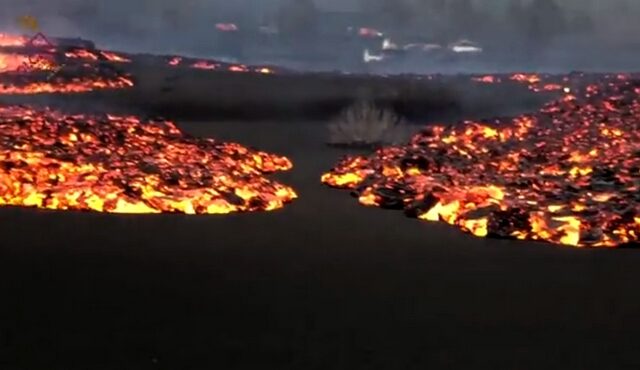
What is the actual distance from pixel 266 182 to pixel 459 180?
4.84 metres

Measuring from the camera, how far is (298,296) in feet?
39.3

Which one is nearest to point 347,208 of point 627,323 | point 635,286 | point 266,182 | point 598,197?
point 266,182

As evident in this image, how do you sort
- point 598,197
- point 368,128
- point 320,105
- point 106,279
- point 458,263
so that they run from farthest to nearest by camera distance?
point 320,105 → point 368,128 → point 598,197 → point 458,263 → point 106,279

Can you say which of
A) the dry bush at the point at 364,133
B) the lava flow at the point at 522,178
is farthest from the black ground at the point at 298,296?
the dry bush at the point at 364,133

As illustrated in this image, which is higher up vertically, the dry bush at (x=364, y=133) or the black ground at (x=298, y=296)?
the black ground at (x=298, y=296)

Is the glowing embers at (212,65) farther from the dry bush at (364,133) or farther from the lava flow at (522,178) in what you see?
the lava flow at (522,178)

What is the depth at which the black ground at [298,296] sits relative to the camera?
957cm

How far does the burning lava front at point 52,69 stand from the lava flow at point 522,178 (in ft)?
89.1

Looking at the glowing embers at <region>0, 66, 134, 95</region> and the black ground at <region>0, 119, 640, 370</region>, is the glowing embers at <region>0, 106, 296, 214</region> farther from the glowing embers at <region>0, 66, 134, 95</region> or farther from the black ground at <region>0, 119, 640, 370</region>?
the glowing embers at <region>0, 66, 134, 95</region>

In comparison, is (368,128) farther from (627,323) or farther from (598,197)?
(627,323)

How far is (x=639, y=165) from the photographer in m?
23.7

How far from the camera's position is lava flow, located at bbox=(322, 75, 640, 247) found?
17047 mm

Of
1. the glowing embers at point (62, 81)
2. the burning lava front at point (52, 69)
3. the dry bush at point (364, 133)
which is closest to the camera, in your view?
the dry bush at point (364, 133)

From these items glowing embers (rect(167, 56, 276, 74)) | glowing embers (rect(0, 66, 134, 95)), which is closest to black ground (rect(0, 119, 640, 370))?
glowing embers (rect(0, 66, 134, 95))
